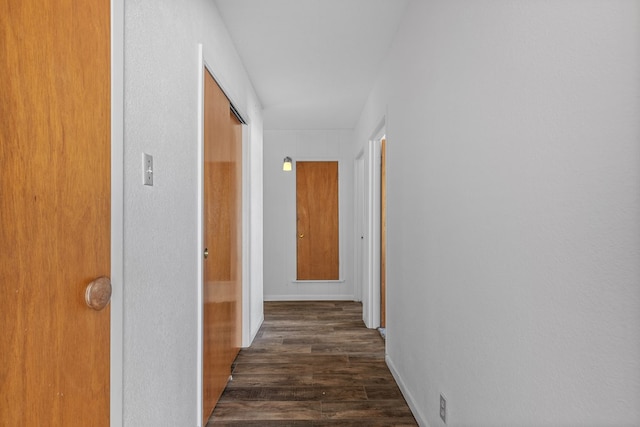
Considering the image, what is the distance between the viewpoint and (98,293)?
969 millimetres

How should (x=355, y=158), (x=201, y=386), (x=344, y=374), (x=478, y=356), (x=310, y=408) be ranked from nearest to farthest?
1. (x=478, y=356)
2. (x=201, y=386)
3. (x=310, y=408)
4. (x=344, y=374)
5. (x=355, y=158)

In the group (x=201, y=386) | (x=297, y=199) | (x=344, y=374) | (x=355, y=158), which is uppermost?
(x=355, y=158)

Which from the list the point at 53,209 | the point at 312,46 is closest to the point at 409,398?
the point at 53,209

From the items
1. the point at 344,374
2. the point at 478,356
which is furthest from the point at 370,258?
the point at 478,356

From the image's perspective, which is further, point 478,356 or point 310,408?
point 310,408

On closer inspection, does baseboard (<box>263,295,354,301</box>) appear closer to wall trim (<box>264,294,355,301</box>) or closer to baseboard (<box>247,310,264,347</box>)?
wall trim (<box>264,294,355,301</box>)

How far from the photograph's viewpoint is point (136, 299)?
124 cm

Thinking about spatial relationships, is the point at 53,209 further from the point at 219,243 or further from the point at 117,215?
the point at 219,243

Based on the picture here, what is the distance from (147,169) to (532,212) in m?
1.26

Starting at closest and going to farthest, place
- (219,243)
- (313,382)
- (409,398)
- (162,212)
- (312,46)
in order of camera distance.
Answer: (162,212) → (409,398) → (219,243) → (313,382) → (312,46)

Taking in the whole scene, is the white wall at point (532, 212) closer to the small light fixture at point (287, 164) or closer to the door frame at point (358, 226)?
the door frame at point (358, 226)

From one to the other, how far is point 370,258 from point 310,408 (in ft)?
6.29

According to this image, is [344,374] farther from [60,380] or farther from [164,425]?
[60,380]

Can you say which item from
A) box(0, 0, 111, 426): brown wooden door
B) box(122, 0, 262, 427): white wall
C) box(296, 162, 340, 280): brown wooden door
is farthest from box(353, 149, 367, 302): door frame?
box(0, 0, 111, 426): brown wooden door
